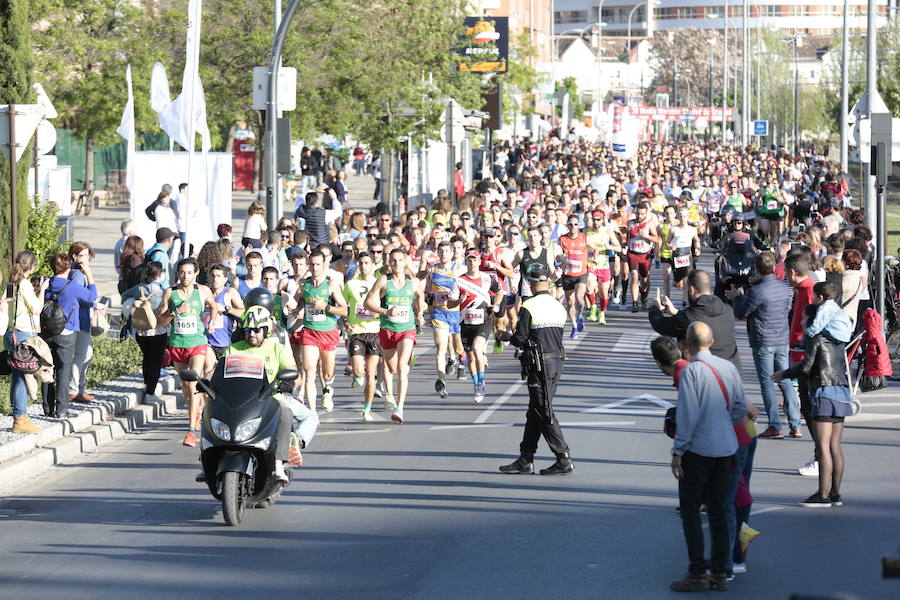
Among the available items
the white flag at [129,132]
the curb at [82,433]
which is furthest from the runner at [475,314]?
the white flag at [129,132]

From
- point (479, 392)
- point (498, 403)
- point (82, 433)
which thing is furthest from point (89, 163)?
point (82, 433)

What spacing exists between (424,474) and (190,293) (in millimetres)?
3101

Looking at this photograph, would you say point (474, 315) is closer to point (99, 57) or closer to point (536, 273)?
point (536, 273)

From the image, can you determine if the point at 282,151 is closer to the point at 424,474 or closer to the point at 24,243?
the point at 24,243

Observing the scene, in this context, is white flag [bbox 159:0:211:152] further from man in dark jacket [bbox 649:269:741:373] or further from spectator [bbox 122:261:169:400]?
man in dark jacket [bbox 649:269:741:373]

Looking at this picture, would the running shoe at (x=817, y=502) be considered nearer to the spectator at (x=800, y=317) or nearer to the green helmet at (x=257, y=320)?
the spectator at (x=800, y=317)

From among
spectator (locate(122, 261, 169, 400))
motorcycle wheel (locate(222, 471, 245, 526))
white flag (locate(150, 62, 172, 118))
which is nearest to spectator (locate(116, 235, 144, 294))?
spectator (locate(122, 261, 169, 400))

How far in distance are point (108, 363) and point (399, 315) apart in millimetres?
4275

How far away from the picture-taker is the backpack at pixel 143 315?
14008 mm

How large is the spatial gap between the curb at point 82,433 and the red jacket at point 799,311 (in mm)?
6158

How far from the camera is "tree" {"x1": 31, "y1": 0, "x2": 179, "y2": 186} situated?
40.8 metres

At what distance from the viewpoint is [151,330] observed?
14.7 meters

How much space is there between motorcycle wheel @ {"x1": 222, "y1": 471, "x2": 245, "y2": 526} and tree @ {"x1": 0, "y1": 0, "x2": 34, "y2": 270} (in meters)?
9.14

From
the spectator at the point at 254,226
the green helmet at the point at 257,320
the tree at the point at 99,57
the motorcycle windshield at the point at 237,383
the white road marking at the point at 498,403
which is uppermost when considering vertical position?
the tree at the point at 99,57
